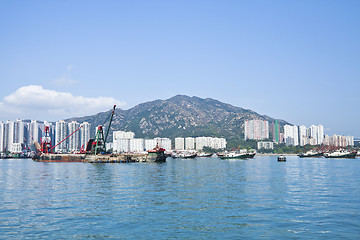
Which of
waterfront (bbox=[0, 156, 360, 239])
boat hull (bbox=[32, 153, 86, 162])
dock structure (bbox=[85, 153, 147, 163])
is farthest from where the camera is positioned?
boat hull (bbox=[32, 153, 86, 162])

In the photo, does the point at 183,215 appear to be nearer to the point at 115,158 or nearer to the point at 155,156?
the point at 155,156

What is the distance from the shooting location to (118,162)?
449 feet

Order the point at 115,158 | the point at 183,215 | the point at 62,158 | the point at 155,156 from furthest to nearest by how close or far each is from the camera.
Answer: the point at 62,158 < the point at 115,158 < the point at 155,156 < the point at 183,215

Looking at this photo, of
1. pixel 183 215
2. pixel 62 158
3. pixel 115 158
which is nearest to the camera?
pixel 183 215

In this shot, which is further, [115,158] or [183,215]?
[115,158]

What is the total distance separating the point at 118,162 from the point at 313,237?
12508cm

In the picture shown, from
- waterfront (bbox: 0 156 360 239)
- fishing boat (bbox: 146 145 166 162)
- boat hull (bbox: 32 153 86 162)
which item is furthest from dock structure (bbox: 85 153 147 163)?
waterfront (bbox: 0 156 360 239)

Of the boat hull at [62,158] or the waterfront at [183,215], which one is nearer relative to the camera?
the waterfront at [183,215]

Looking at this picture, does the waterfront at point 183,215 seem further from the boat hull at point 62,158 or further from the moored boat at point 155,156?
the boat hull at point 62,158

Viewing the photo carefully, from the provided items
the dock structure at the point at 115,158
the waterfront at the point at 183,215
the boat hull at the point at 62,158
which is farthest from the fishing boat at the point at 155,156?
the waterfront at the point at 183,215

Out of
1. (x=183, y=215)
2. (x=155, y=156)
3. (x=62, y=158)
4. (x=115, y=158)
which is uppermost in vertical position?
(x=183, y=215)

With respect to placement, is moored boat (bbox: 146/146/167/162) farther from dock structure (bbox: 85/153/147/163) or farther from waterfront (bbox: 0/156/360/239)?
waterfront (bbox: 0/156/360/239)

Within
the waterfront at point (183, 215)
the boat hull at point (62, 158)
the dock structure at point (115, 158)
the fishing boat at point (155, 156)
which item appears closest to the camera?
the waterfront at point (183, 215)

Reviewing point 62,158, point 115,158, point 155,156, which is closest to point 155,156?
point 155,156
